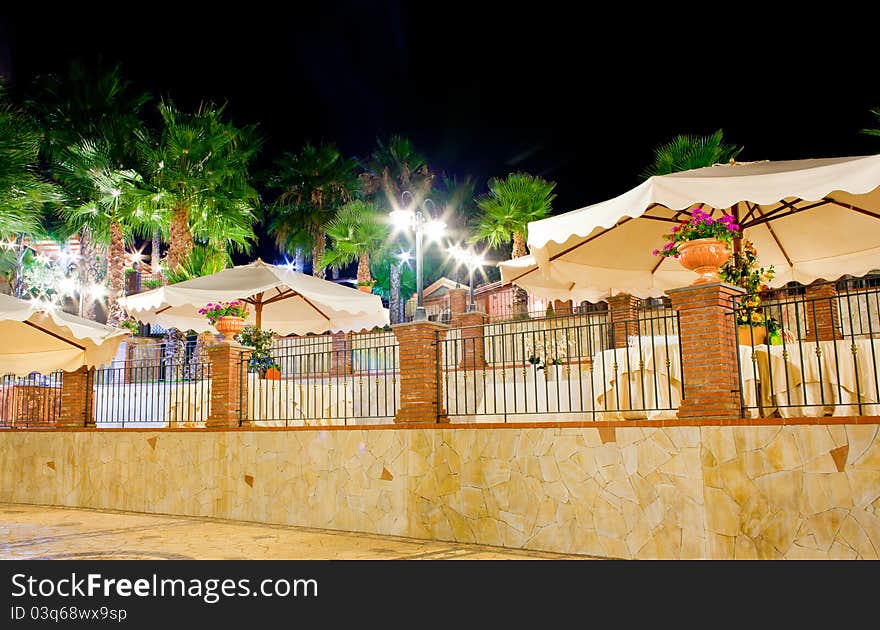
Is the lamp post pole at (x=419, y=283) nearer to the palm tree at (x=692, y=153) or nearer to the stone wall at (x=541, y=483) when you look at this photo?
the stone wall at (x=541, y=483)

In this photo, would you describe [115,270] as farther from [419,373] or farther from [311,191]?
[419,373]

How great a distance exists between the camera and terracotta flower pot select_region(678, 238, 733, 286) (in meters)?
7.25

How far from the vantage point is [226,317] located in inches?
468

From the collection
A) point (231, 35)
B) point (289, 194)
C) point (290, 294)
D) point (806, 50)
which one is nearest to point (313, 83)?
point (231, 35)

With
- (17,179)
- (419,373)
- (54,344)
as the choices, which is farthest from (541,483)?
(17,179)

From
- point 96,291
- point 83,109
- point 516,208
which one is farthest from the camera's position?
point 96,291

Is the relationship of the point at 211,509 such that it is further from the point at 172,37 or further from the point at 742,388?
the point at 172,37

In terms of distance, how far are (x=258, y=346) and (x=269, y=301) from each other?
4.61ft

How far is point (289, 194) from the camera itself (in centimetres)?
2608

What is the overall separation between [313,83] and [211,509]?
3111 centimetres

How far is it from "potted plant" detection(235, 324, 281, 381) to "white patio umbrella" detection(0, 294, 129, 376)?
1747 mm

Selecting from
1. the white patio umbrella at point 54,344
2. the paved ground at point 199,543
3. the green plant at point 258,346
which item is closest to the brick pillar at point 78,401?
the white patio umbrella at point 54,344

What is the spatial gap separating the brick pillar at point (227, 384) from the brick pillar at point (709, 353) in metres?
6.25

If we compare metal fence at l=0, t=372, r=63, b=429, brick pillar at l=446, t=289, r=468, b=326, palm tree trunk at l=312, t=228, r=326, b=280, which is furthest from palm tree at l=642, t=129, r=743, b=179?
metal fence at l=0, t=372, r=63, b=429
